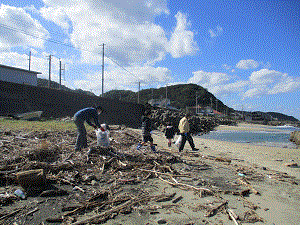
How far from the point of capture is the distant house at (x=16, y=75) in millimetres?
27541

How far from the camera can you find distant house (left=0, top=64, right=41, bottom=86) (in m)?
27.5

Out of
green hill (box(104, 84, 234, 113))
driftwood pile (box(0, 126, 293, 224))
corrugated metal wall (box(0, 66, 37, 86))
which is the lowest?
driftwood pile (box(0, 126, 293, 224))

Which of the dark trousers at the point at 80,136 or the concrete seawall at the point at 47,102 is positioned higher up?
the concrete seawall at the point at 47,102

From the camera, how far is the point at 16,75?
28938 mm

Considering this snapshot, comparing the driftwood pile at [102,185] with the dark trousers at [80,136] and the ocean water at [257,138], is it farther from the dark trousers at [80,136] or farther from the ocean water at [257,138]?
the ocean water at [257,138]

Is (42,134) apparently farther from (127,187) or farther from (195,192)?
(195,192)

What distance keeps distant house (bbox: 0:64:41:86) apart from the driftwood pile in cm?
2634

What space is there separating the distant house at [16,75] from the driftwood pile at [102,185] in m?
26.3

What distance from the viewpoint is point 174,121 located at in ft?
111

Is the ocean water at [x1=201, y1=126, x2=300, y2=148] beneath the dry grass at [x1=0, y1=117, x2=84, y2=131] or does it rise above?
beneath

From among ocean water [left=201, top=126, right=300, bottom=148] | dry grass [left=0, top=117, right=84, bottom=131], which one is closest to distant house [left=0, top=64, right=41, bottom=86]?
dry grass [left=0, top=117, right=84, bottom=131]

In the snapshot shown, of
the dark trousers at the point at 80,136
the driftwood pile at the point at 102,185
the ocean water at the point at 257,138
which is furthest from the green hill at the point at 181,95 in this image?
the driftwood pile at the point at 102,185

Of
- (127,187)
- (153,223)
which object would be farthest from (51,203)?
(153,223)

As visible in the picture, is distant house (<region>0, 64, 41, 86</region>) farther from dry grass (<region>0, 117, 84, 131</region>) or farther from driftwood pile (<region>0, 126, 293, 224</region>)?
driftwood pile (<region>0, 126, 293, 224</region>)
